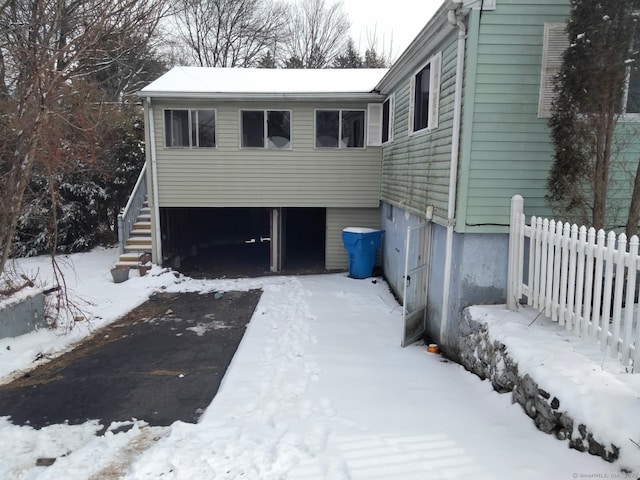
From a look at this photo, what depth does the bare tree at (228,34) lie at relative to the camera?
84.5 feet

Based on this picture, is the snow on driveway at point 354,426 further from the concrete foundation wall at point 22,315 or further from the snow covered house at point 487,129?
the concrete foundation wall at point 22,315

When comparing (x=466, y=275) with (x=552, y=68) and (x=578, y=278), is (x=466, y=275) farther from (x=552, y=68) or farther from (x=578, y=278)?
(x=552, y=68)

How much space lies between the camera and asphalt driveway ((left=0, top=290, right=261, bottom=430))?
14.5ft

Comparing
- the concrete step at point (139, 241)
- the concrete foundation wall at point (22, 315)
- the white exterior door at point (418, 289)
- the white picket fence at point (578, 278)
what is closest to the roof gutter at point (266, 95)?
the concrete step at point (139, 241)

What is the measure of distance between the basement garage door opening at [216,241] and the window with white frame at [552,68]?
8.53 meters

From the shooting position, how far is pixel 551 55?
5.07 metres

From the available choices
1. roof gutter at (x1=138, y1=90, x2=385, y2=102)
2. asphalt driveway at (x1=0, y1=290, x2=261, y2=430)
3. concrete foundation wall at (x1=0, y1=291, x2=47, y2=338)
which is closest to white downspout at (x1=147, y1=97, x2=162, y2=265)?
roof gutter at (x1=138, y1=90, x2=385, y2=102)

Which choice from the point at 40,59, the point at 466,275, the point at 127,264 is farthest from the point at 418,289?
the point at 127,264

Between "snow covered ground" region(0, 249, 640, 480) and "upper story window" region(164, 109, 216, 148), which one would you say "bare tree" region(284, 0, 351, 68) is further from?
"snow covered ground" region(0, 249, 640, 480)

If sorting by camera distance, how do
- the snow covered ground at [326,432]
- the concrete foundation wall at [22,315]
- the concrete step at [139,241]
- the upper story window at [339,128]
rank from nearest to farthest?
the snow covered ground at [326,432] < the concrete foundation wall at [22,315] < the upper story window at [339,128] < the concrete step at [139,241]

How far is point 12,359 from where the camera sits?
5762 millimetres

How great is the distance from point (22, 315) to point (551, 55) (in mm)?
7901

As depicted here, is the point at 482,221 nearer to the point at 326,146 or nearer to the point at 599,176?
the point at 599,176

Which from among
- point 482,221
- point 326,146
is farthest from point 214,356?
point 326,146
